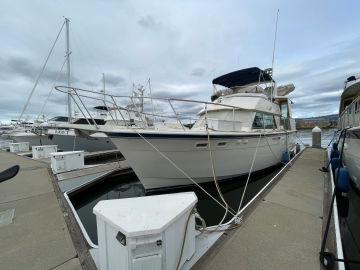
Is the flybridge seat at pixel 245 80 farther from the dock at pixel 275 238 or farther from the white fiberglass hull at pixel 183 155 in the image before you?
the dock at pixel 275 238

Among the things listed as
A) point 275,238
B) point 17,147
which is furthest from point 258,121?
point 17,147

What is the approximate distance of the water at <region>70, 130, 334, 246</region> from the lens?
5102 millimetres

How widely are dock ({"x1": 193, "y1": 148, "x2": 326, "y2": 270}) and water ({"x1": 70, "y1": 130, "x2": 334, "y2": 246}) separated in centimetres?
149

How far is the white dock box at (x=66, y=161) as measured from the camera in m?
7.34

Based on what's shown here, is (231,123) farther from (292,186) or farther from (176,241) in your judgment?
(176,241)

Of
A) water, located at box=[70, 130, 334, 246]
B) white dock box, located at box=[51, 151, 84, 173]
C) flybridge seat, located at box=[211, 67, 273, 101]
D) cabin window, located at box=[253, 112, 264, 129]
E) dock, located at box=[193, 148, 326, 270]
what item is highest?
flybridge seat, located at box=[211, 67, 273, 101]

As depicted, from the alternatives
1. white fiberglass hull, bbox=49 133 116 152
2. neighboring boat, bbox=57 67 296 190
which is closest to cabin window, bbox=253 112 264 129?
neighboring boat, bbox=57 67 296 190

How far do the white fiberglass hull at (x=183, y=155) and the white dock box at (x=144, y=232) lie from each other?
9.69 ft

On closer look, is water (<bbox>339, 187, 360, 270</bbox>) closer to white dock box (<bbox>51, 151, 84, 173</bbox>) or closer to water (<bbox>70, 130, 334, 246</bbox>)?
water (<bbox>70, 130, 334, 246</bbox>)

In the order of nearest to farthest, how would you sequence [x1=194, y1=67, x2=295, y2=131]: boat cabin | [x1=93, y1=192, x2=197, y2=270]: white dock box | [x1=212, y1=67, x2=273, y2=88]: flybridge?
1. [x1=93, y1=192, x2=197, y2=270]: white dock box
2. [x1=194, y1=67, x2=295, y2=131]: boat cabin
3. [x1=212, y1=67, x2=273, y2=88]: flybridge

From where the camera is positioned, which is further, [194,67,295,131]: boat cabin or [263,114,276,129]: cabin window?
[263,114,276,129]: cabin window

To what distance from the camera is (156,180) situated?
584cm

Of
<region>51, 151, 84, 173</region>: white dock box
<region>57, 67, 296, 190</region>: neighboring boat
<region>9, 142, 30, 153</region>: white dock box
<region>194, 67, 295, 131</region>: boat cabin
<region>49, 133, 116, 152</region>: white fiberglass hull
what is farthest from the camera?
<region>9, 142, 30, 153</region>: white dock box

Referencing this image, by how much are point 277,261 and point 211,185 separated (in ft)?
13.6
